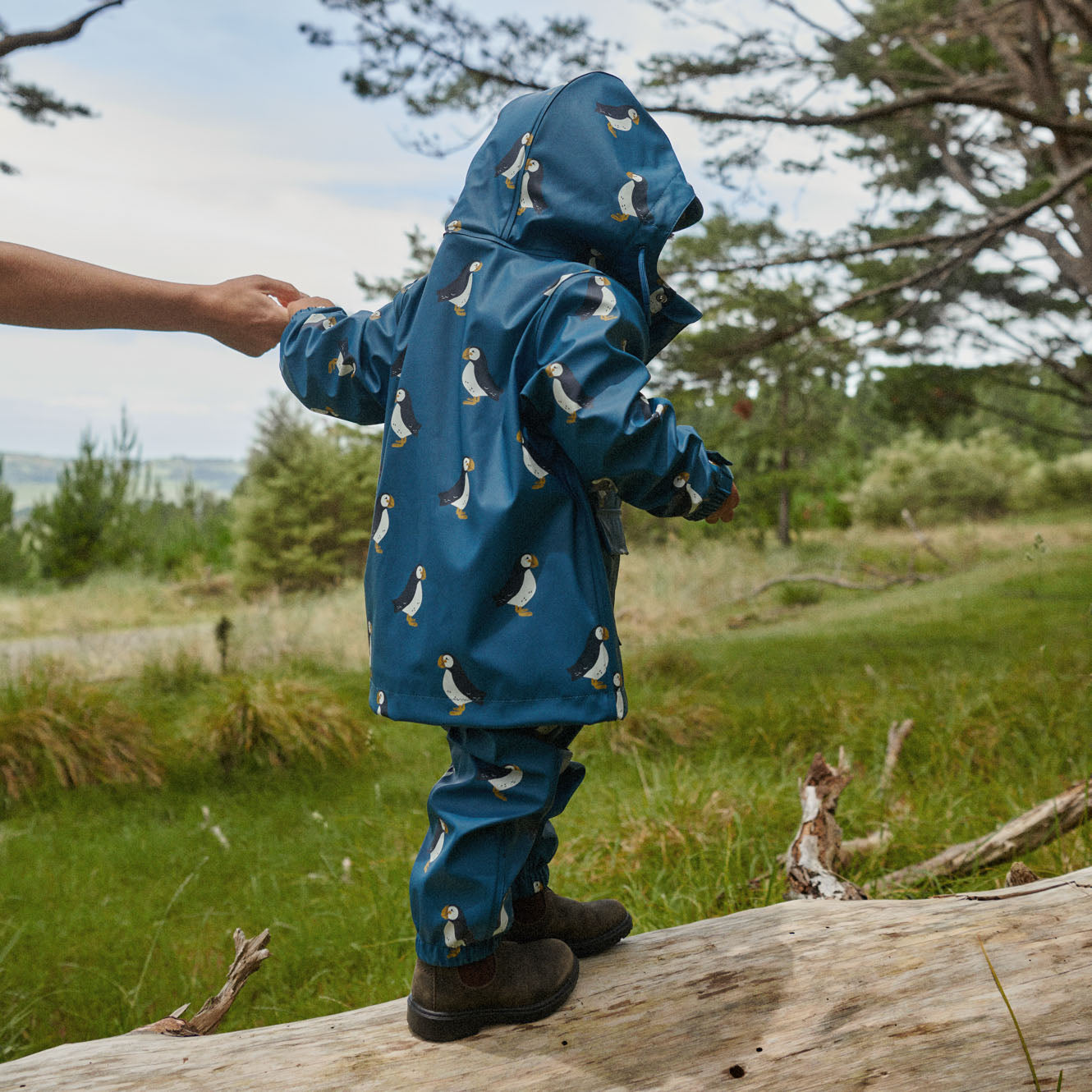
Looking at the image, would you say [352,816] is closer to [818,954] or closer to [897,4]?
[818,954]

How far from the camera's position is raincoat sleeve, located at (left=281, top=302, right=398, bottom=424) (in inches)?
72.7

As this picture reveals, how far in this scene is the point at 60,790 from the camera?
489cm

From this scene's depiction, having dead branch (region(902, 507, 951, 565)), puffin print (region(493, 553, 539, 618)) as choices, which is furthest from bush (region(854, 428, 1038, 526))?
puffin print (region(493, 553, 539, 618))

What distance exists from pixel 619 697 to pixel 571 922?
58 centimetres

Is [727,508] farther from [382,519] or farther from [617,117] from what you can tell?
[617,117]

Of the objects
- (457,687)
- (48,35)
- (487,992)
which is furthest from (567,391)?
(48,35)

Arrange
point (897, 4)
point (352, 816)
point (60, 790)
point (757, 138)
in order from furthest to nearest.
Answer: point (897, 4)
point (757, 138)
point (60, 790)
point (352, 816)

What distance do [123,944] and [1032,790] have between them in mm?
3493

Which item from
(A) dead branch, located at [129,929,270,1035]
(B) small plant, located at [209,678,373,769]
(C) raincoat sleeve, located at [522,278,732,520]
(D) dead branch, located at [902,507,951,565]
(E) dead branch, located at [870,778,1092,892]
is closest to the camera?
(C) raincoat sleeve, located at [522,278,732,520]

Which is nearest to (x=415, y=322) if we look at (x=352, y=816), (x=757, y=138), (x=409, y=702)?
(x=409, y=702)

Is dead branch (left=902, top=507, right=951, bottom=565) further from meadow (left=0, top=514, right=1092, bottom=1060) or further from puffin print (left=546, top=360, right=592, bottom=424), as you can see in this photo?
puffin print (left=546, top=360, right=592, bottom=424)

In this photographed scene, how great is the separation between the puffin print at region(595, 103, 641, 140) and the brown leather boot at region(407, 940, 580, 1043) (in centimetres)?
152

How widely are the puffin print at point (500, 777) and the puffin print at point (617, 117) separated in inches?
45.0

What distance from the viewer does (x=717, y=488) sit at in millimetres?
1635
